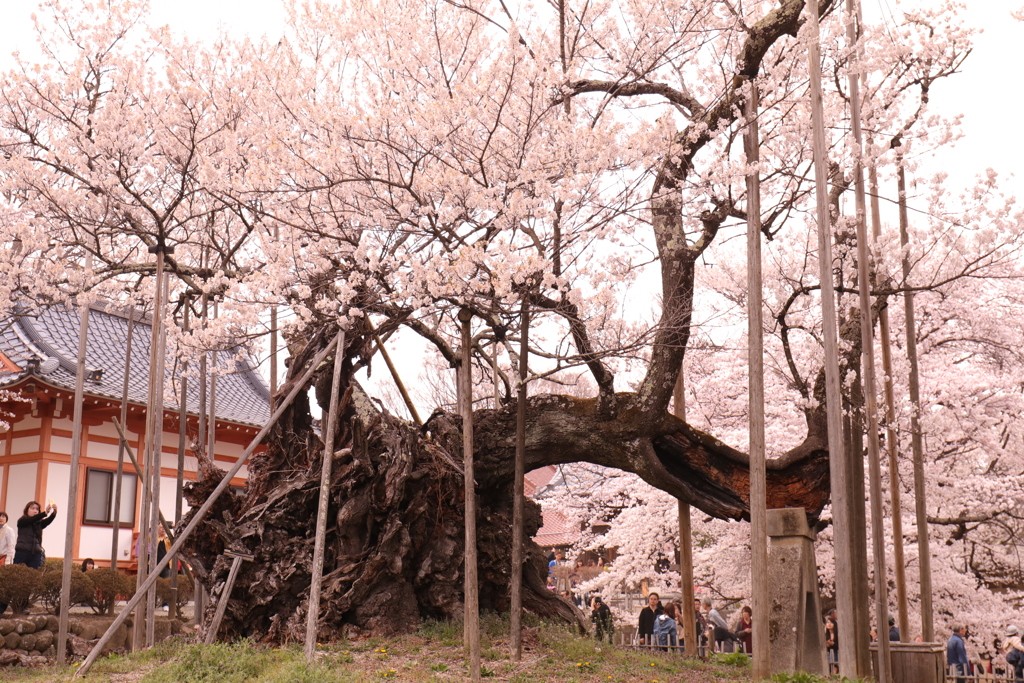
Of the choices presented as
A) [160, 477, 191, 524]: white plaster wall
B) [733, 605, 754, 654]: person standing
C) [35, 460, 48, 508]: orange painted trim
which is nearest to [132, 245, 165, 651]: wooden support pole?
[35, 460, 48, 508]: orange painted trim

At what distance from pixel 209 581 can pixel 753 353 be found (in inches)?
248

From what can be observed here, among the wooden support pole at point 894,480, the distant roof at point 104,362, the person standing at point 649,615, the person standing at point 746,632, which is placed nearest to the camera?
the wooden support pole at point 894,480

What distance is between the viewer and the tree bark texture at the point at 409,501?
8820 mm

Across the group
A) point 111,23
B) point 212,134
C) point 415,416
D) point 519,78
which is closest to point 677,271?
point 519,78

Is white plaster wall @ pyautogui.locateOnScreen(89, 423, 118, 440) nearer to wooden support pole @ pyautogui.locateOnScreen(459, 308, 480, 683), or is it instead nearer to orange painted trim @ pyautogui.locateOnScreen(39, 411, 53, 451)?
orange painted trim @ pyautogui.locateOnScreen(39, 411, 53, 451)

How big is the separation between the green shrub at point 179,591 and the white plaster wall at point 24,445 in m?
3.31

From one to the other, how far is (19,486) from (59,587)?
14.8 ft

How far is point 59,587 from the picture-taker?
419 inches

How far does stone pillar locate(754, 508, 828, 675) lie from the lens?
304 inches

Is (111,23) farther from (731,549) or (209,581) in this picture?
(731,549)

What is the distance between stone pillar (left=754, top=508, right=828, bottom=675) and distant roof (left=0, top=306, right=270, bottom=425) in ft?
23.5

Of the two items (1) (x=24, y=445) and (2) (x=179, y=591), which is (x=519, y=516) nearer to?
(2) (x=179, y=591)

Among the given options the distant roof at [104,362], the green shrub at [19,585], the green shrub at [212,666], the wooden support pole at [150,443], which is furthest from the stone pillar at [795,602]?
the green shrub at [19,585]

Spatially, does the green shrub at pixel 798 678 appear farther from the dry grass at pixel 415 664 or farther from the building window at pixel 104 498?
the building window at pixel 104 498
